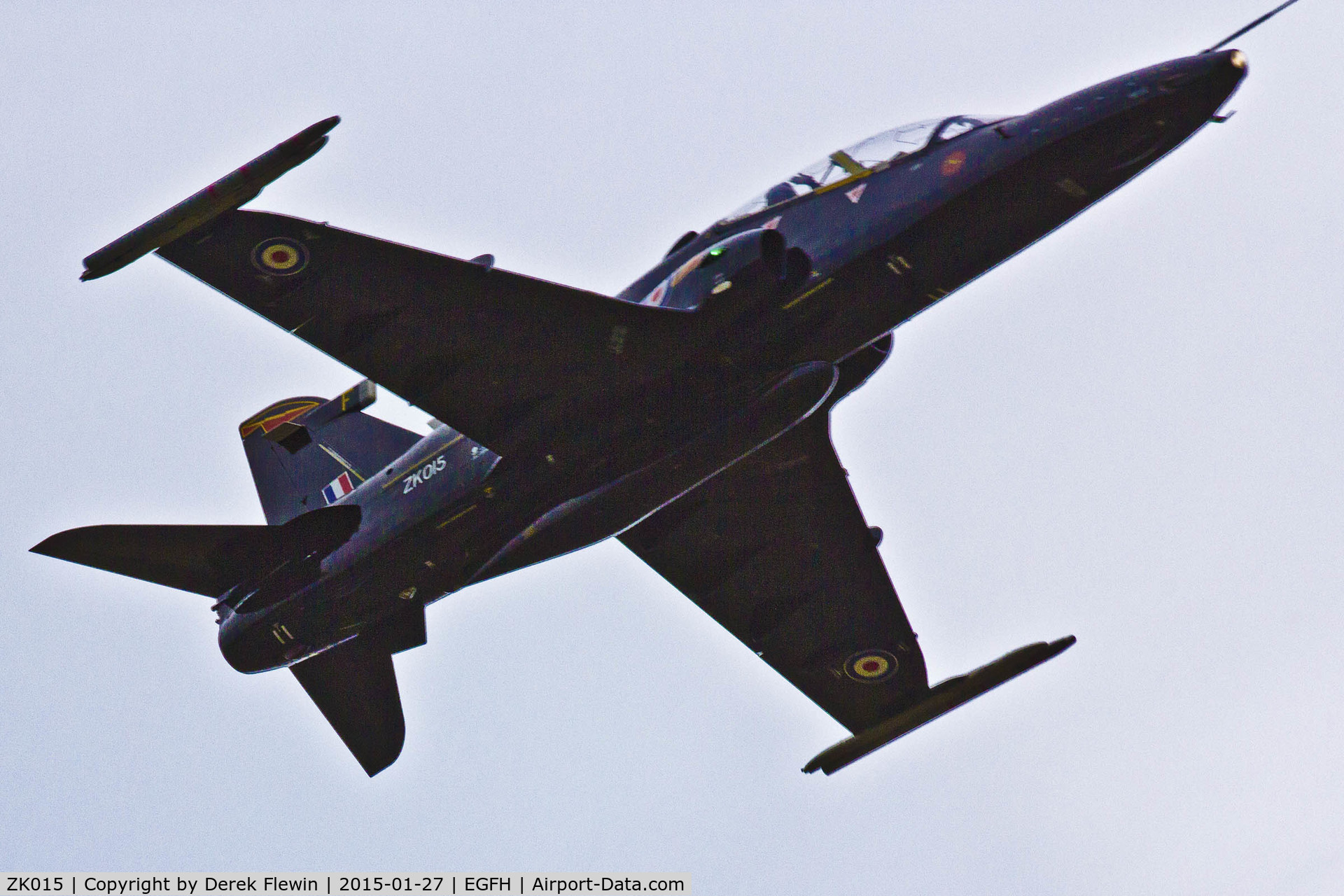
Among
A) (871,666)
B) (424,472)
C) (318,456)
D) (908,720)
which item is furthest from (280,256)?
(908,720)

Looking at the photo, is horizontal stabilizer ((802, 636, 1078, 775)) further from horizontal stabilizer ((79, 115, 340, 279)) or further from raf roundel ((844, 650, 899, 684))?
horizontal stabilizer ((79, 115, 340, 279))

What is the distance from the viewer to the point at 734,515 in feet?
84.6

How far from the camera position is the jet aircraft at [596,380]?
66.1 feet

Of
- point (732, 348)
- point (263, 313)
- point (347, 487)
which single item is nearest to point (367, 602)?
point (347, 487)

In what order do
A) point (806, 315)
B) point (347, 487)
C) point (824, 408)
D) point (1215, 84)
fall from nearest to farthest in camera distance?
point (1215, 84)
point (806, 315)
point (824, 408)
point (347, 487)

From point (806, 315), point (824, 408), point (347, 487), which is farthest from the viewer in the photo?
point (347, 487)

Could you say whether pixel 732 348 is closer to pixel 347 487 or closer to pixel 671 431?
pixel 671 431

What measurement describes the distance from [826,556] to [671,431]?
5125 millimetres

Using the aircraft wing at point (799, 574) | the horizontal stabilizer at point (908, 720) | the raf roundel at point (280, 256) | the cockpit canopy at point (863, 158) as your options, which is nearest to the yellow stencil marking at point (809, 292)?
the cockpit canopy at point (863, 158)

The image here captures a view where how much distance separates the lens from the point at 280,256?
68.1 feet

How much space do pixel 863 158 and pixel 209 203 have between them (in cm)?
757

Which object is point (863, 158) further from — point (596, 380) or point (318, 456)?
point (318, 456)

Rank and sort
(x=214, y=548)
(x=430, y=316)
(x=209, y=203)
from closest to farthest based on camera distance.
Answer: (x=209, y=203)
(x=430, y=316)
(x=214, y=548)

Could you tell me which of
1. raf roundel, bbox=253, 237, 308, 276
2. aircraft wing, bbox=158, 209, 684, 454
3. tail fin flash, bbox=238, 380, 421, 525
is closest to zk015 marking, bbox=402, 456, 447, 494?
aircraft wing, bbox=158, 209, 684, 454
